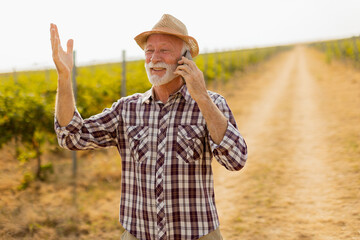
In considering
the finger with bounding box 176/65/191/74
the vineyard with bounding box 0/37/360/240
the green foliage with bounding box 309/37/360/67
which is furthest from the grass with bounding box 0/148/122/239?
the green foliage with bounding box 309/37/360/67

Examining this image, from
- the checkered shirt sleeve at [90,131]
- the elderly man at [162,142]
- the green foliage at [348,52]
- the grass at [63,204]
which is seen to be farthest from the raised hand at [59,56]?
the green foliage at [348,52]

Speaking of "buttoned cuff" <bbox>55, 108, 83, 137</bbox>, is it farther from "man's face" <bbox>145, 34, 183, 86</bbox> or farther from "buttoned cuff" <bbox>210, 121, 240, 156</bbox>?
"buttoned cuff" <bbox>210, 121, 240, 156</bbox>

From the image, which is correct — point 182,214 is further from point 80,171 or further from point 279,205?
point 80,171

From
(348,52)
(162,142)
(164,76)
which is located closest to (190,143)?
(162,142)

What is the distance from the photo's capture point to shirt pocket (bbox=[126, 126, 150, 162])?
1.81 metres

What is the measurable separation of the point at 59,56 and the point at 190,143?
30.2 inches

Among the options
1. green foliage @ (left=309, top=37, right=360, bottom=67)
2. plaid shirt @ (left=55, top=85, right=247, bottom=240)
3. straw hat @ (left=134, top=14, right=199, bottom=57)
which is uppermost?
green foliage @ (left=309, top=37, right=360, bottom=67)

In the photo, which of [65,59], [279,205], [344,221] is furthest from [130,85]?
[65,59]

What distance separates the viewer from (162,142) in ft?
5.86

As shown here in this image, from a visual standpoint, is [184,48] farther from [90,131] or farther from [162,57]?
[90,131]

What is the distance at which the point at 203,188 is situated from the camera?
1.78 metres

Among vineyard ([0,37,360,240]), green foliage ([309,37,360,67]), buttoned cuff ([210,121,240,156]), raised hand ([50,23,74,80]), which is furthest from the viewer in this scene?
green foliage ([309,37,360,67])

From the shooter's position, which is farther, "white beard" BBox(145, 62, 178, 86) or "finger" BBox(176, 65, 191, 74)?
"white beard" BBox(145, 62, 178, 86)

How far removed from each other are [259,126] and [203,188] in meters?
8.19
